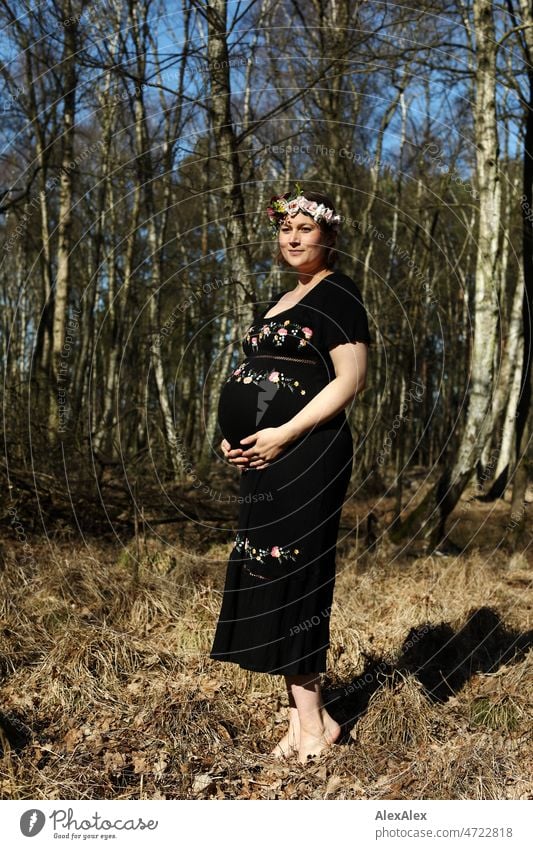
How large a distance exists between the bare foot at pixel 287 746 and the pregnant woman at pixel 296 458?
7 centimetres

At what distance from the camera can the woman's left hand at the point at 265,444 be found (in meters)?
3.09

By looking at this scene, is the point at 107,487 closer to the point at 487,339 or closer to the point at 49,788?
the point at 487,339

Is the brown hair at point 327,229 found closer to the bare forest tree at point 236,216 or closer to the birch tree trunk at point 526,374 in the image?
the bare forest tree at point 236,216

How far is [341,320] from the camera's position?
10.3ft

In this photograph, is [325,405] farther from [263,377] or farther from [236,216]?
[236,216]

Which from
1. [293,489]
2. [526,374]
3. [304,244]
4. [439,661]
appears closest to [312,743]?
[293,489]

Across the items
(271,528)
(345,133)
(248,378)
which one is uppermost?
(345,133)

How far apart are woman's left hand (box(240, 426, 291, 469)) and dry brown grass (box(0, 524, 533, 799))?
1273 millimetres

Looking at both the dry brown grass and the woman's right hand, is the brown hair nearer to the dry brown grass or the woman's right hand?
the woman's right hand

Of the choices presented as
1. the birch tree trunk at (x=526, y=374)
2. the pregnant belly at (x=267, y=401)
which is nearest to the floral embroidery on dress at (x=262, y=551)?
the pregnant belly at (x=267, y=401)

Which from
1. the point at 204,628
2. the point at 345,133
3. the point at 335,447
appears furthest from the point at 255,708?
the point at 345,133

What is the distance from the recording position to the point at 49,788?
312cm
